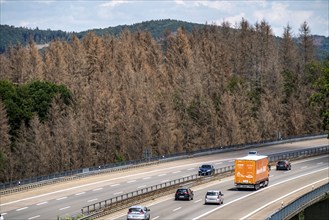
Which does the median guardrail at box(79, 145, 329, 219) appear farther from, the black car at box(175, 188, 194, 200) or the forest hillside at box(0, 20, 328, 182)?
the forest hillside at box(0, 20, 328, 182)

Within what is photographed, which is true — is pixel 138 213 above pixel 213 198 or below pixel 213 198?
above

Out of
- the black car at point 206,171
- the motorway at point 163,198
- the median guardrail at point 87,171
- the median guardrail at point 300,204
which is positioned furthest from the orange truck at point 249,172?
the median guardrail at point 87,171

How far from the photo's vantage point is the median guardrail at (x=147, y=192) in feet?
175

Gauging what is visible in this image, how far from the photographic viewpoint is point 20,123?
395ft

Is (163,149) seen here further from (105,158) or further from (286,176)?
(286,176)

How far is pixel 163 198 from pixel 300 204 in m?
12.6

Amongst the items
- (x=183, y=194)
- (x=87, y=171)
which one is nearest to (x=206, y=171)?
(x=87, y=171)

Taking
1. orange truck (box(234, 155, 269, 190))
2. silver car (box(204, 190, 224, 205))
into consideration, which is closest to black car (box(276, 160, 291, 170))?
orange truck (box(234, 155, 269, 190))

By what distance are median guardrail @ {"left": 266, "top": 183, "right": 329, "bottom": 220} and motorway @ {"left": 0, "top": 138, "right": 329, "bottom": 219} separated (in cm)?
312

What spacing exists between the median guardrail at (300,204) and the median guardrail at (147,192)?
43.2 ft

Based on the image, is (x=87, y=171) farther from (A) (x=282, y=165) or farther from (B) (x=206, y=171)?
(A) (x=282, y=165)

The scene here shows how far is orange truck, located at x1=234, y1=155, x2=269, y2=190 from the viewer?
218 feet

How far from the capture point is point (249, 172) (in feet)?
219

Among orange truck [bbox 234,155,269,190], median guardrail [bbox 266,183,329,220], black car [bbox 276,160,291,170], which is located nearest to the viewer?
median guardrail [bbox 266,183,329,220]
